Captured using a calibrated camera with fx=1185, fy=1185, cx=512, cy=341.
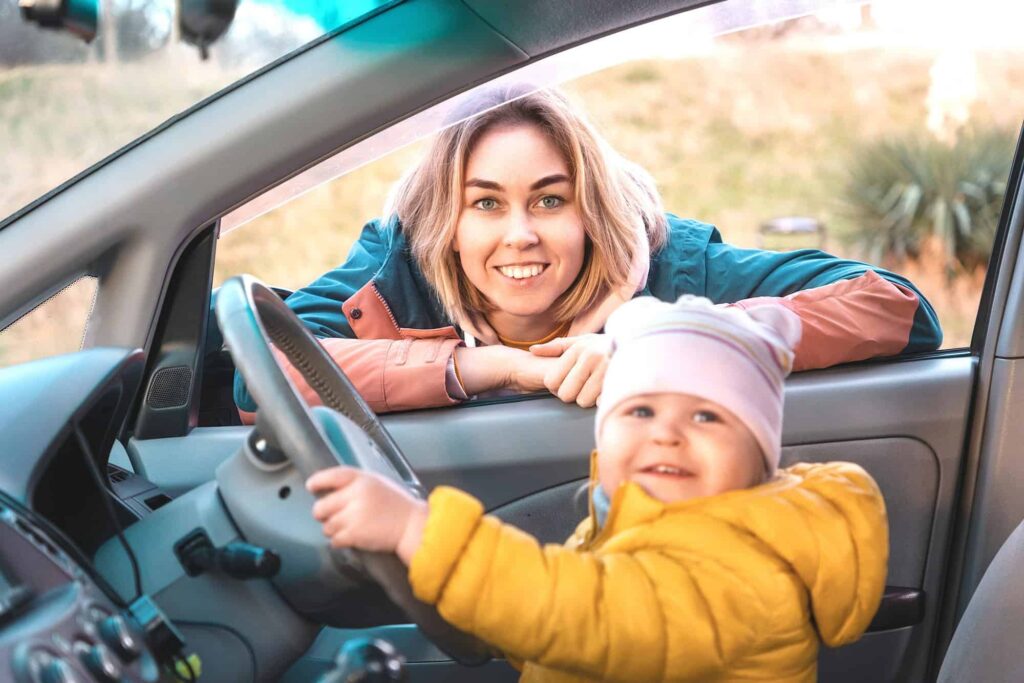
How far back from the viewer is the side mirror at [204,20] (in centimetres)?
168

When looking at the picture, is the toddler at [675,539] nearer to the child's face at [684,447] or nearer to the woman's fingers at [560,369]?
the child's face at [684,447]

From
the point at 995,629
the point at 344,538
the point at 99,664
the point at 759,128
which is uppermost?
the point at 759,128

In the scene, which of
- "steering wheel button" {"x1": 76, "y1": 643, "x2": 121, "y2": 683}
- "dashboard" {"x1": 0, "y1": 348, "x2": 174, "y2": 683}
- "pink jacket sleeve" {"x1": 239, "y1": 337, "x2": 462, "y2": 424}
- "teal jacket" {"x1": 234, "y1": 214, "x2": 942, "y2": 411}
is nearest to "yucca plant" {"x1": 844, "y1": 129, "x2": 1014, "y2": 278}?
"teal jacket" {"x1": 234, "y1": 214, "x2": 942, "y2": 411}

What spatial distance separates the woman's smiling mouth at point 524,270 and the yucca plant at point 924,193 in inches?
192

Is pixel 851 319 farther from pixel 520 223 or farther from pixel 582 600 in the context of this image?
pixel 582 600

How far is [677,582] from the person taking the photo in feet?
4.25

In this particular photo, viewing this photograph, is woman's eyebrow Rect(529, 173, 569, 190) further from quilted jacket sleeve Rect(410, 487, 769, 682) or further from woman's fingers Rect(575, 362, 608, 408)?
quilted jacket sleeve Rect(410, 487, 769, 682)

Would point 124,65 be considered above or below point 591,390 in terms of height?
above

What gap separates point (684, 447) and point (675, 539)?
11 centimetres

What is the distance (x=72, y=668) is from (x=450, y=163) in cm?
121

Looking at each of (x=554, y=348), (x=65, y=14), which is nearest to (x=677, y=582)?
(x=554, y=348)

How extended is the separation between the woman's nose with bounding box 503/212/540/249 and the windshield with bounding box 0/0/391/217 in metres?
0.58

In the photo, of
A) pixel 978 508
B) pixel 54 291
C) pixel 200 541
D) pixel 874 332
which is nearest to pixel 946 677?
pixel 978 508

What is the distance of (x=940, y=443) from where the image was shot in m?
2.05
